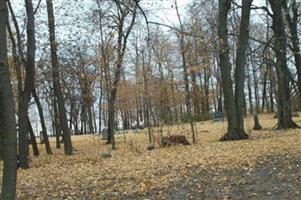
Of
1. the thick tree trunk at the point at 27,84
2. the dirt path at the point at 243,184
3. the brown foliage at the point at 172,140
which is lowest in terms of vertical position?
the dirt path at the point at 243,184

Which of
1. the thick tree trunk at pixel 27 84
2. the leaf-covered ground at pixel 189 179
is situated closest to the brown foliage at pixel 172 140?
the thick tree trunk at pixel 27 84

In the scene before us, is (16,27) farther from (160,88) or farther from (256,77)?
(256,77)

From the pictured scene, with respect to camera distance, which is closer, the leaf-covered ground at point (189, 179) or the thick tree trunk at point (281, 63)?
the leaf-covered ground at point (189, 179)

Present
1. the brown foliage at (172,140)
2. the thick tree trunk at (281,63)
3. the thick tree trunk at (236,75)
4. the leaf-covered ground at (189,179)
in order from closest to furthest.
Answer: the leaf-covered ground at (189,179) → the thick tree trunk at (236,75) → the brown foliage at (172,140) → the thick tree trunk at (281,63)

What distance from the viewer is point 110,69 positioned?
29.3 meters

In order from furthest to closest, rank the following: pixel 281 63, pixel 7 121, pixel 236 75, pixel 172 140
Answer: pixel 281 63 → pixel 236 75 → pixel 172 140 → pixel 7 121

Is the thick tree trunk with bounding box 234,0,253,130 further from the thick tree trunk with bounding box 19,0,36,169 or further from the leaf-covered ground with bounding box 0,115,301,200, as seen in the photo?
the thick tree trunk with bounding box 19,0,36,169

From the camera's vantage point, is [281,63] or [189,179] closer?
[189,179]

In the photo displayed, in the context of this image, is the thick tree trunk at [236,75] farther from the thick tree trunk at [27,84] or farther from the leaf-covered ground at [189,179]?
the thick tree trunk at [27,84]

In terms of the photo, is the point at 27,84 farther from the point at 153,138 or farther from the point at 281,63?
the point at 281,63

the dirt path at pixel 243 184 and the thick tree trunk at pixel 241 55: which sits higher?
the thick tree trunk at pixel 241 55

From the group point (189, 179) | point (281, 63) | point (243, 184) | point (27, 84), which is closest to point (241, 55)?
point (281, 63)

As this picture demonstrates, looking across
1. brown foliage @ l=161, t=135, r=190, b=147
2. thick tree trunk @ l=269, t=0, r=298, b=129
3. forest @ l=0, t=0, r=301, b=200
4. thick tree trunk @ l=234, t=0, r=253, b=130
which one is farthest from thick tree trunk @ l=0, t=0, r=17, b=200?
thick tree trunk @ l=269, t=0, r=298, b=129

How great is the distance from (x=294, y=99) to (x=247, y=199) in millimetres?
51442
